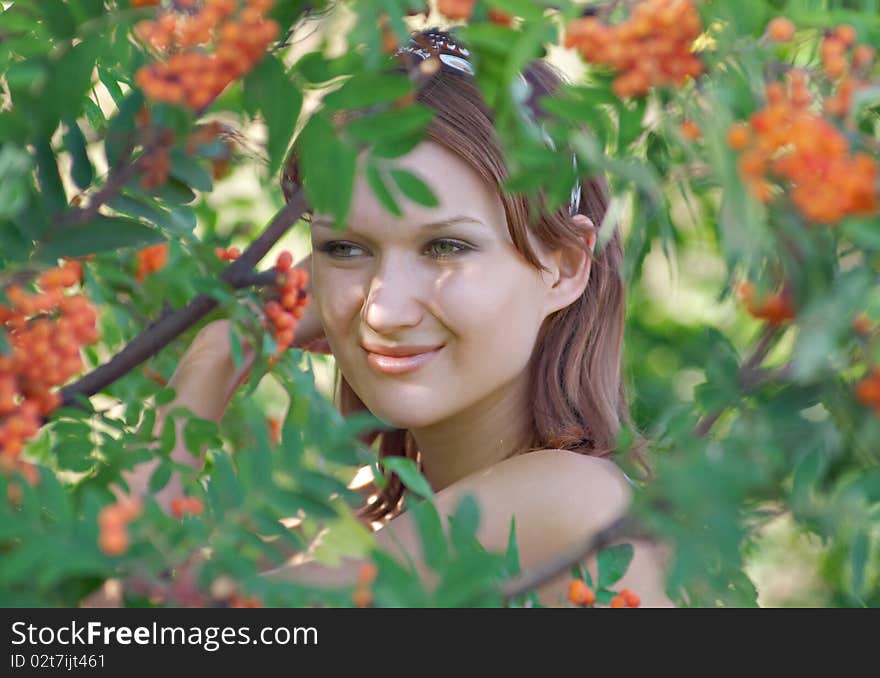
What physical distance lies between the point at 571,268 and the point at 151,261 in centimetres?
74

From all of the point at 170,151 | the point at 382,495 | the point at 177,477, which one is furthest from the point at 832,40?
the point at 382,495

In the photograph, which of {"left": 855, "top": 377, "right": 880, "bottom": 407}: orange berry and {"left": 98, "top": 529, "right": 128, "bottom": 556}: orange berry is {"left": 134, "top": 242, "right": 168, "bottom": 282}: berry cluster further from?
{"left": 855, "top": 377, "right": 880, "bottom": 407}: orange berry

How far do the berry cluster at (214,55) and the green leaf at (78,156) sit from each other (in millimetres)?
267

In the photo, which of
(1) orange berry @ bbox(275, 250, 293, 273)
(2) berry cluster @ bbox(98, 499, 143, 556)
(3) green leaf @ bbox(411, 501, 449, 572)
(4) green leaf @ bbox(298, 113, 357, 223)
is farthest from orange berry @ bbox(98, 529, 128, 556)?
(1) orange berry @ bbox(275, 250, 293, 273)

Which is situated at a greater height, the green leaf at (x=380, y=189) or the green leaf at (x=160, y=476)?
the green leaf at (x=380, y=189)

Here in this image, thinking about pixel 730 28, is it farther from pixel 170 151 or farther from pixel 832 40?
pixel 170 151

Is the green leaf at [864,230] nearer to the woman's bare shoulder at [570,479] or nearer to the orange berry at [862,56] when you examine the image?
the orange berry at [862,56]

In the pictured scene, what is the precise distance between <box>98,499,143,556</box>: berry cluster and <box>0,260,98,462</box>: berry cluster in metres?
0.29

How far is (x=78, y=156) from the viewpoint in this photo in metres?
1.57

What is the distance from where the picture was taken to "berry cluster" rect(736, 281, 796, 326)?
1.18m

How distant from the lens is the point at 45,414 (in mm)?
1482

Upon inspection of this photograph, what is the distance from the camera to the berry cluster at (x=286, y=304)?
174cm

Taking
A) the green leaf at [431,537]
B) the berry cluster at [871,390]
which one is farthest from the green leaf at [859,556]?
the green leaf at [431,537]

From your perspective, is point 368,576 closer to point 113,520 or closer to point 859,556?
point 113,520
